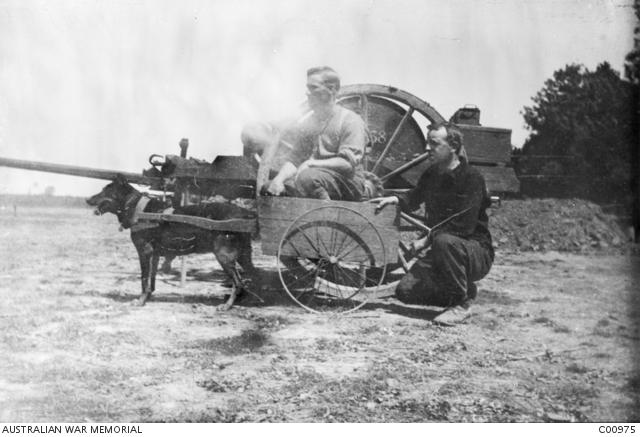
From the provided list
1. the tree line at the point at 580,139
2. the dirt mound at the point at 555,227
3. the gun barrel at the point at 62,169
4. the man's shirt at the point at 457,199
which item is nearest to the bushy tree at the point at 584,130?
the tree line at the point at 580,139

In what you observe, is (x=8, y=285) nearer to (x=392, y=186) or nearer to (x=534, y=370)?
(x=392, y=186)

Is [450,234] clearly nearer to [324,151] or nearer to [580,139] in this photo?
[324,151]

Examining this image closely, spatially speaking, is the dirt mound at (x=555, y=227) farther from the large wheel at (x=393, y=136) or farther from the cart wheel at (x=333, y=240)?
the cart wheel at (x=333, y=240)

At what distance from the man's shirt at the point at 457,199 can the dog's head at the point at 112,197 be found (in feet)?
9.75

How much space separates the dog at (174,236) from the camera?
6152 millimetres

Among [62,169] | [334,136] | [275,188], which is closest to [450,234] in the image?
[334,136]

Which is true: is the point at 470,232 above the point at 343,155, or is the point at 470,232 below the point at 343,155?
below

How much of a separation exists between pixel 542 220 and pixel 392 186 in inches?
356

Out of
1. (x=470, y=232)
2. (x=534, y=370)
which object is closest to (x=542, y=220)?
(x=470, y=232)

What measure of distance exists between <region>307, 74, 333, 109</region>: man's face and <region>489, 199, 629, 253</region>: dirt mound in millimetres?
9178

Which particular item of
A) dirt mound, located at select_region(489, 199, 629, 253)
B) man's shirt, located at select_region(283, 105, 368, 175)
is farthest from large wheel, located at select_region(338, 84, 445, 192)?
dirt mound, located at select_region(489, 199, 629, 253)

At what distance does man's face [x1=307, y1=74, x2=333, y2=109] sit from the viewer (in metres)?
5.75

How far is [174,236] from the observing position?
6211 millimetres

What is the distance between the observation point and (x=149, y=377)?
13.2ft
